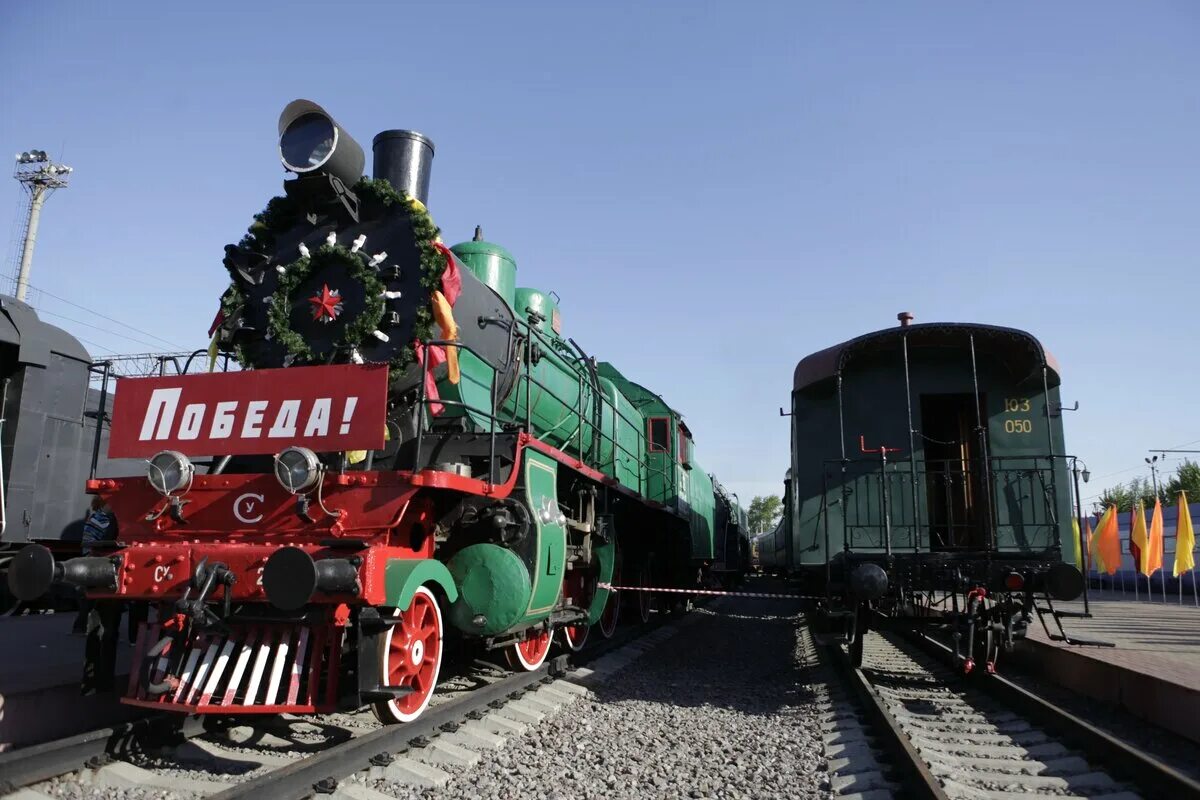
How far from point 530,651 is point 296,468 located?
3333mm

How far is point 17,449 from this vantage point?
30.9 feet

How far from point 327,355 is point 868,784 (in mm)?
4403

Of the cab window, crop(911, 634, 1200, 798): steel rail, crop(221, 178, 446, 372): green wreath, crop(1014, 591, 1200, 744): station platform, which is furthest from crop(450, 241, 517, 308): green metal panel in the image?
crop(1014, 591, 1200, 744): station platform

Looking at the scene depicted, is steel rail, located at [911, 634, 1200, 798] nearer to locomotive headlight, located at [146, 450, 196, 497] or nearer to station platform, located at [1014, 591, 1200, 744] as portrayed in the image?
station platform, located at [1014, 591, 1200, 744]

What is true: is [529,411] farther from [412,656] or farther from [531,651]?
[531,651]

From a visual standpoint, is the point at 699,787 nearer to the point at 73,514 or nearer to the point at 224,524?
the point at 224,524

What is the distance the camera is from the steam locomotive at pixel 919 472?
23.3 feet

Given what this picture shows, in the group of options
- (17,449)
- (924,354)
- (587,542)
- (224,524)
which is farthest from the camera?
(17,449)

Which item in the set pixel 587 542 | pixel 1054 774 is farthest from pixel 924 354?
pixel 1054 774

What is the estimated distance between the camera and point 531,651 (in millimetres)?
7242

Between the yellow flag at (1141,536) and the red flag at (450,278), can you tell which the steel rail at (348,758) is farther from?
the yellow flag at (1141,536)

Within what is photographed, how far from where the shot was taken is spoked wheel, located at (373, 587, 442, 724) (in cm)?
470

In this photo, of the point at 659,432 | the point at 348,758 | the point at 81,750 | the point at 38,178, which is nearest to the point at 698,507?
the point at 659,432

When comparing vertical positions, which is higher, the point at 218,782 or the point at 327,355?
the point at 327,355
